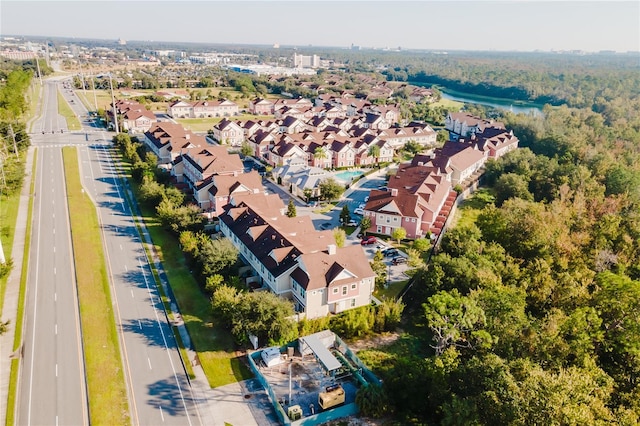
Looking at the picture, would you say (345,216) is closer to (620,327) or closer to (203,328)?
(203,328)

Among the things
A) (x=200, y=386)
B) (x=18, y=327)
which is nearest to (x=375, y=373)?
(x=200, y=386)

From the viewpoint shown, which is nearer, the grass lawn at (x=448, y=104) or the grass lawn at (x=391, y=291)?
the grass lawn at (x=391, y=291)

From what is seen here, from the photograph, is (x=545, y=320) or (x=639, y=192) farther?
(x=639, y=192)

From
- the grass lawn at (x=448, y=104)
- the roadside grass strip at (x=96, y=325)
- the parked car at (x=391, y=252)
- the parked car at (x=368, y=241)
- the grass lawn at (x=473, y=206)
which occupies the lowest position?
the roadside grass strip at (x=96, y=325)

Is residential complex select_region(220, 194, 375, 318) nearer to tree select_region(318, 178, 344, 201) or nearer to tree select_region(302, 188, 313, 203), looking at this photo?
tree select_region(318, 178, 344, 201)

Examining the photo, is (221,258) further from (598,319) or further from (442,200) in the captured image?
(442,200)

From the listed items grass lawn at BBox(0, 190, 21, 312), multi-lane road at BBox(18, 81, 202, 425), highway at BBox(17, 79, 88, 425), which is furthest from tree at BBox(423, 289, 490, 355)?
grass lawn at BBox(0, 190, 21, 312)

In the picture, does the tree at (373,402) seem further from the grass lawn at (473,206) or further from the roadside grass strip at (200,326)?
the grass lawn at (473,206)

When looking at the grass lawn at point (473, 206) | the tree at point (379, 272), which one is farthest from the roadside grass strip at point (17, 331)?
the grass lawn at point (473, 206)
